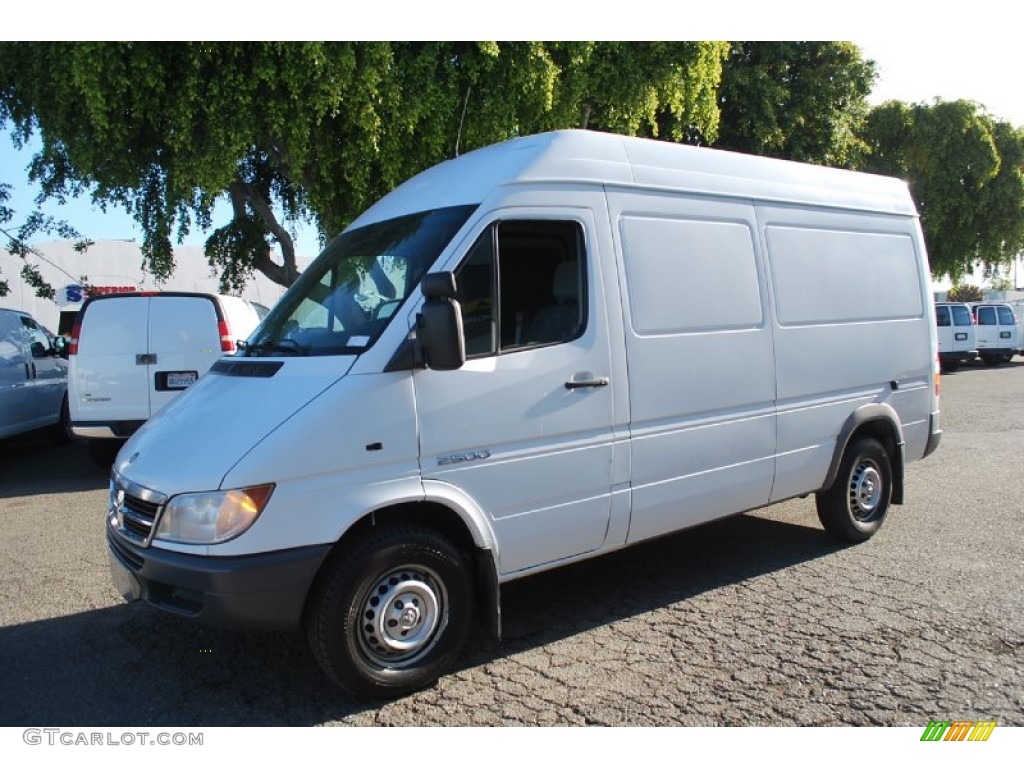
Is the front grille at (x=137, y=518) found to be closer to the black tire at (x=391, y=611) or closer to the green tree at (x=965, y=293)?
the black tire at (x=391, y=611)

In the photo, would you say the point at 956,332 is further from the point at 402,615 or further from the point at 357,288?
the point at 402,615

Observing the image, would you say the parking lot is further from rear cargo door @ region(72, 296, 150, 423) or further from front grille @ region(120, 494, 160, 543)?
rear cargo door @ region(72, 296, 150, 423)

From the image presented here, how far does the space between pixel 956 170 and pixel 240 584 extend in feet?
101

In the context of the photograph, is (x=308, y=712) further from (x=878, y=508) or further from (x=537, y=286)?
(x=878, y=508)

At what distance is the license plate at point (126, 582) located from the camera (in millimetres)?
3512

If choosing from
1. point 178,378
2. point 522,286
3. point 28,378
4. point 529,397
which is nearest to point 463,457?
point 529,397

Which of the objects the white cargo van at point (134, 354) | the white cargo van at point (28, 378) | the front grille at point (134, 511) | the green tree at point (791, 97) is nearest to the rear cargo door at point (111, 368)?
the white cargo van at point (134, 354)

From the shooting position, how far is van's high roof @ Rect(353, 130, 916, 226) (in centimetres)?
399

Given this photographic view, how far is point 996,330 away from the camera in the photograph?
2430 centimetres

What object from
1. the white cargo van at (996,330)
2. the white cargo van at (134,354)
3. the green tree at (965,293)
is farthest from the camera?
the green tree at (965,293)

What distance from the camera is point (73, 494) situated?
8.02 m

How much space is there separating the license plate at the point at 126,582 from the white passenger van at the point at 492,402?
17 millimetres

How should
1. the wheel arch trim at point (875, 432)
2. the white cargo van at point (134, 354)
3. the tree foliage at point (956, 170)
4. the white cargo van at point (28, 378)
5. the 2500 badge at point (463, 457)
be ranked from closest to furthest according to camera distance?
the 2500 badge at point (463, 457) < the wheel arch trim at point (875, 432) < the white cargo van at point (134, 354) < the white cargo van at point (28, 378) < the tree foliage at point (956, 170)
